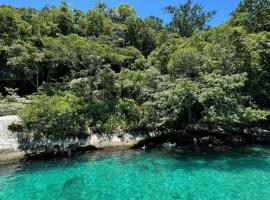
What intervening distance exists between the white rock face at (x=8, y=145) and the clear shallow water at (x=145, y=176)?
1.13 metres

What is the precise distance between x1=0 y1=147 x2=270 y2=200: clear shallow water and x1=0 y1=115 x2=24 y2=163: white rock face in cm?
113

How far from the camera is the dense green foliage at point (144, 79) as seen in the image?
65.0 ft

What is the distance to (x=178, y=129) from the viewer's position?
901 inches

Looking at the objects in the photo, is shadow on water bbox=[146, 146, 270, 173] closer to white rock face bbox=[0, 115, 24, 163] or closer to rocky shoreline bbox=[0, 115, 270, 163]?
rocky shoreline bbox=[0, 115, 270, 163]

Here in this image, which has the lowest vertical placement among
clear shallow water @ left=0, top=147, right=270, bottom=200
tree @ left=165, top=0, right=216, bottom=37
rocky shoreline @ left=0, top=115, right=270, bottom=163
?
clear shallow water @ left=0, top=147, right=270, bottom=200

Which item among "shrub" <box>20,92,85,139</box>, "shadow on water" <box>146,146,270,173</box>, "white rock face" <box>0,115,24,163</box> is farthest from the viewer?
"shrub" <box>20,92,85,139</box>

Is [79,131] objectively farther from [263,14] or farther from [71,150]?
[263,14]

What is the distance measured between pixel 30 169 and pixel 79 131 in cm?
513

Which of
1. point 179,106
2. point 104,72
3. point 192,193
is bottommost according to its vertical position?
point 192,193

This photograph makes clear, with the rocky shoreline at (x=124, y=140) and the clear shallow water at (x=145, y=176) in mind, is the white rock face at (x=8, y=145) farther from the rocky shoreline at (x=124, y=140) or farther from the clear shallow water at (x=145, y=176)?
the clear shallow water at (x=145, y=176)

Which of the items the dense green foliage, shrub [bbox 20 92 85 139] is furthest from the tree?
shrub [bbox 20 92 85 139]

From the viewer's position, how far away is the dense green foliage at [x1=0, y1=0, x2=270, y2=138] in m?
19.8

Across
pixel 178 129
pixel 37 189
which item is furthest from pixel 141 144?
pixel 37 189

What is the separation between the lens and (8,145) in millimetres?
18719
